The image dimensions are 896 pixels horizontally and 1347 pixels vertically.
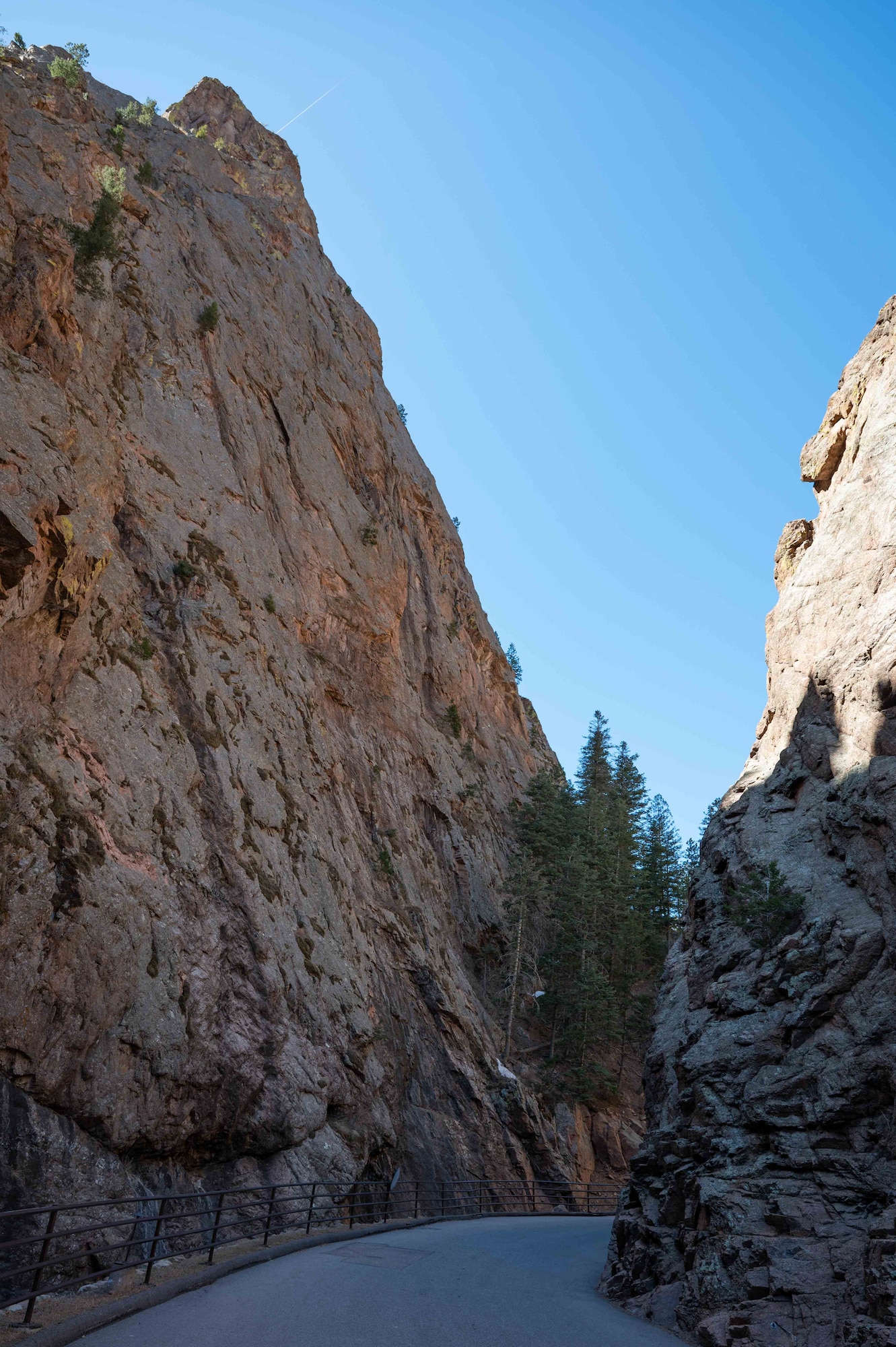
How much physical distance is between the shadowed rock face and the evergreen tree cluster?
14.5 metres

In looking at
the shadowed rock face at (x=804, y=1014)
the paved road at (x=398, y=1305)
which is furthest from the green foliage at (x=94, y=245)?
the paved road at (x=398, y=1305)

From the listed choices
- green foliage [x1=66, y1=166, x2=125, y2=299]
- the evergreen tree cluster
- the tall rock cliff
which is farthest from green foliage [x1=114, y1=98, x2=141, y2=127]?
the evergreen tree cluster

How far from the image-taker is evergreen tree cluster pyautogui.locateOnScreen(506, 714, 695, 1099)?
37312 millimetres

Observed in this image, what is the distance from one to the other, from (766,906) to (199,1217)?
42.2 feet

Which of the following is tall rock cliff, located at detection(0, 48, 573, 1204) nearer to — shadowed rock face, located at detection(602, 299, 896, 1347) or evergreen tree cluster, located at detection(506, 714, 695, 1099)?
evergreen tree cluster, located at detection(506, 714, 695, 1099)

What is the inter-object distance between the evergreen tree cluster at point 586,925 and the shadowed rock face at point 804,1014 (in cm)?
1453

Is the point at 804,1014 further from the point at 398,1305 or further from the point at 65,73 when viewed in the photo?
the point at 65,73

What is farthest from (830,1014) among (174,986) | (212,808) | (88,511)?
(88,511)

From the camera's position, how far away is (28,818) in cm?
1407

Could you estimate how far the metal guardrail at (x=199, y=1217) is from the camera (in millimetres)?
8992

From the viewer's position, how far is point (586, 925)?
41.9m

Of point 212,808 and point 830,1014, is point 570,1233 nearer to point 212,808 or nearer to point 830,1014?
point 830,1014

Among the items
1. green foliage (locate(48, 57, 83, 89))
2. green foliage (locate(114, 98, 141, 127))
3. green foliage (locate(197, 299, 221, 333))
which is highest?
green foliage (locate(114, 98, 141, 127))

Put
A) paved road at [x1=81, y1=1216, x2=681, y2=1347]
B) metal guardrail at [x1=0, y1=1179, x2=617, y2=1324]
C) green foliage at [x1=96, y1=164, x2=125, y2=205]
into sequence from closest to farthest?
metal guardrail at [x1=0, y1=1179, x2=617, y2=1324]
paved road at [x1=81, y1=1216, x2=681, y2=1347]
green foliage at [x1=96, y1=164, x2=125, y2=205]
